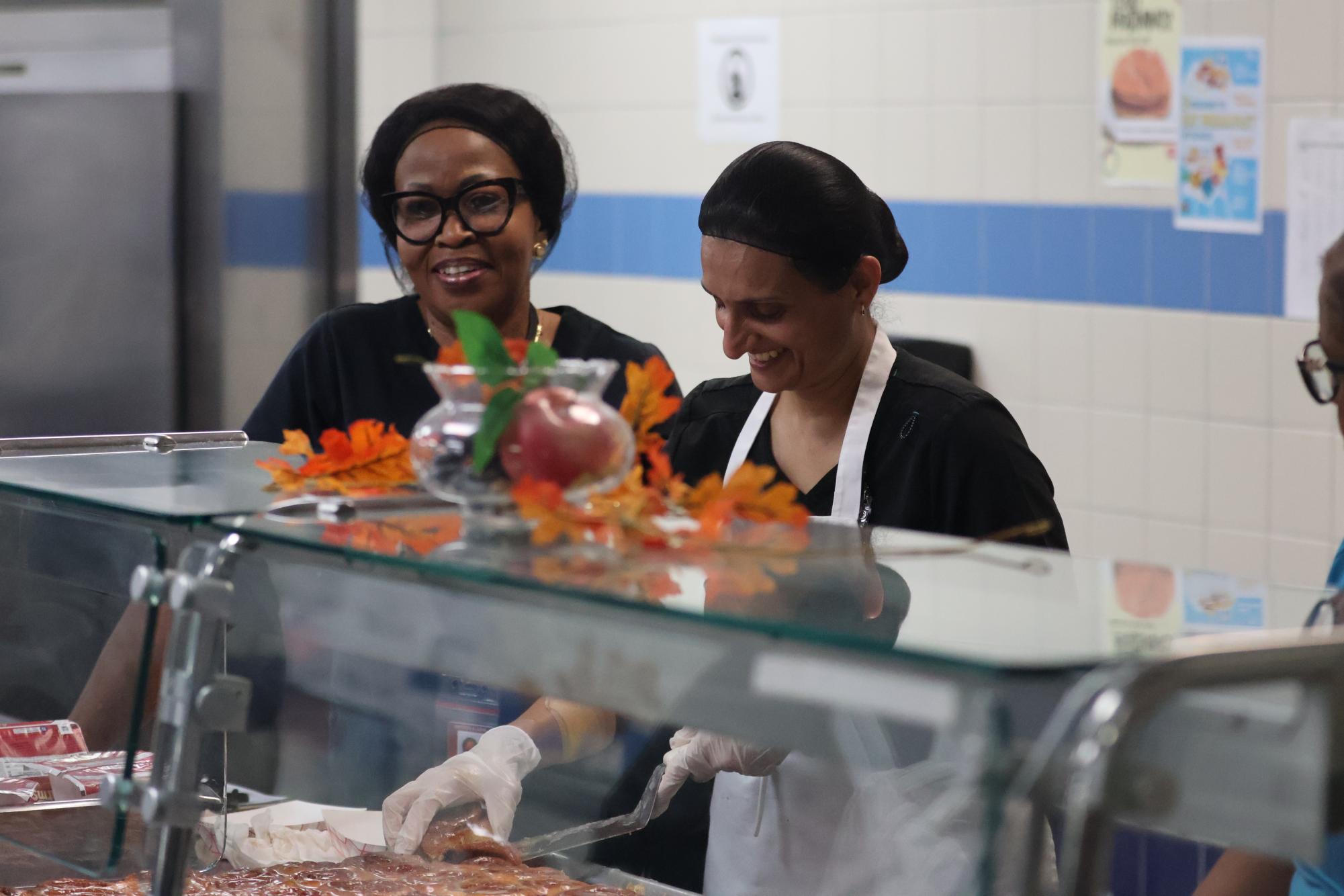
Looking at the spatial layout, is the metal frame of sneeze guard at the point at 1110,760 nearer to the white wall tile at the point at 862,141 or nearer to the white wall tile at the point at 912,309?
the white wall tile at the point at 912,309

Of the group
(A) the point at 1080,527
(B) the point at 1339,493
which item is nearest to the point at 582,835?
(B) the point at 1339,493

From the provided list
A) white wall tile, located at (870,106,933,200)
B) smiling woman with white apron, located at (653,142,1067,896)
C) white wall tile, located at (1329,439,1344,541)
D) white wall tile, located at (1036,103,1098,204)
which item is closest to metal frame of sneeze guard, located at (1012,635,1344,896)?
smiling woman with white apron, located at (653,142,1067,896)

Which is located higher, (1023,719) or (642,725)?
(1023,719)

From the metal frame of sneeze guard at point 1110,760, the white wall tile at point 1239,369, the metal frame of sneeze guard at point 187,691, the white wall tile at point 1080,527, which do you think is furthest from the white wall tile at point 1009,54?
the metal frame of sneeze guard at point 1110,760

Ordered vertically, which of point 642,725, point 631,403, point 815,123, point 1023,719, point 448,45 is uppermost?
point 448,45

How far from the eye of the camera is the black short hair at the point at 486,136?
2.54 m

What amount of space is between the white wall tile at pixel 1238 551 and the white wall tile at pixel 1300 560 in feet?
0.06

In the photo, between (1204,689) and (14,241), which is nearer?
(1204,689)

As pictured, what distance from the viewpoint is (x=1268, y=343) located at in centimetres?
344

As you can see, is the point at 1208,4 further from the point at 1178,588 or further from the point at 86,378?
the point at 86,378

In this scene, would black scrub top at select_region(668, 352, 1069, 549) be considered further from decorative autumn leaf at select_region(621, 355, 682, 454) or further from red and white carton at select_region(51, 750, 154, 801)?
red and white carton at select_region(51, 750, 154, 801)

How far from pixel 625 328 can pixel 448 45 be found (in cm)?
114

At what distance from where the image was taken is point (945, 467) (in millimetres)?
2080

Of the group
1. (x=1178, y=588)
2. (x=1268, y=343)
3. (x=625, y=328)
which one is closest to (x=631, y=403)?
(x=1178, y=588)
